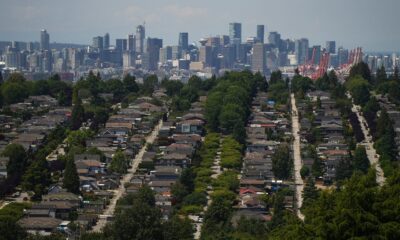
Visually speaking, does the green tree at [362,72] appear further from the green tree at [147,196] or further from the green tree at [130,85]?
the green tree at [147,196]

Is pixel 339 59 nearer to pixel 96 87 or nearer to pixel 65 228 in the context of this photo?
pixel 96 87

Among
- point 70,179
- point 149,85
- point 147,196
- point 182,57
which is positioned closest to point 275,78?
point 149,85

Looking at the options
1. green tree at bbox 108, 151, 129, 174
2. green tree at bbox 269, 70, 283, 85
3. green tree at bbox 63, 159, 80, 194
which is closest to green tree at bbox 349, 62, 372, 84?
green tree at bbox 269, 70, 283, 85

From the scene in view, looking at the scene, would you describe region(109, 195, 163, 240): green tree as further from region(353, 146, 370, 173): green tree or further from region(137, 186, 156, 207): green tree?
region(353, 146, 370, 173): green tree

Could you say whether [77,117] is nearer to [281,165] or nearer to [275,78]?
[281,165]

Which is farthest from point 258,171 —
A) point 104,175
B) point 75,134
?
point 75,134
